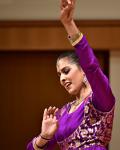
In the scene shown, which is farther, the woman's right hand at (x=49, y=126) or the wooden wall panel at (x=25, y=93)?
the wooden wall panel at (x=25, y=93)

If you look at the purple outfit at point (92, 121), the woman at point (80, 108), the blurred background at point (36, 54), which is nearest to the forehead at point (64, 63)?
the woman at point (80, 108)

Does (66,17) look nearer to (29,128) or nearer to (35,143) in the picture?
(35,143)

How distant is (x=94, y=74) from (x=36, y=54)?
196 centimetres

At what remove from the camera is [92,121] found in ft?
3.13

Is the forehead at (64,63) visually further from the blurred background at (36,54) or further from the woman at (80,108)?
the blurred background at (36,54)

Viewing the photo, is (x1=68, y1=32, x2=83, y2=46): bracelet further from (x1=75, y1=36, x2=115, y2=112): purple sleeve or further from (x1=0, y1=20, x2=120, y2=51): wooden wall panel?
(x1=0, y1=20, x2=120, y2=51): wooden wall panel

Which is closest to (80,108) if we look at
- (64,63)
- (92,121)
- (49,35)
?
(92,121)

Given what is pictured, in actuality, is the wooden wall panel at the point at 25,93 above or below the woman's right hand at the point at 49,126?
above

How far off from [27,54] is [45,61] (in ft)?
0.49

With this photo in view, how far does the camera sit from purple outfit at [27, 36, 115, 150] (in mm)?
871

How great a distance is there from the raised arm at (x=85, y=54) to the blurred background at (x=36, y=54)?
1.78 m

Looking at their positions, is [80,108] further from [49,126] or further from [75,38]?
[75,38]

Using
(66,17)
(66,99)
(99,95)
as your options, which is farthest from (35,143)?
(66,99)

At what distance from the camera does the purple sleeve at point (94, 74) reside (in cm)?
85
